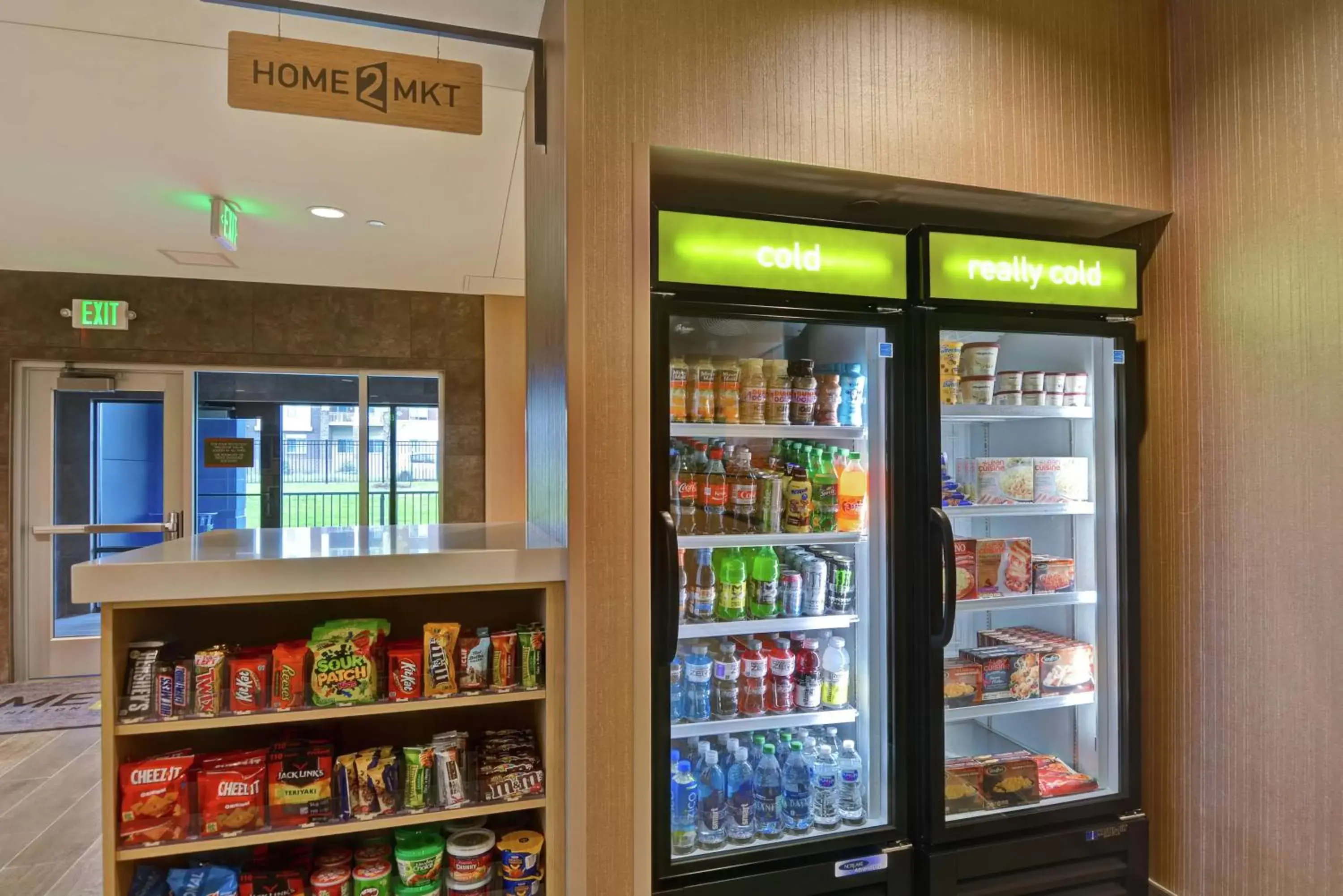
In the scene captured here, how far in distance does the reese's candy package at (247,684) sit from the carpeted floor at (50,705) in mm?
3047

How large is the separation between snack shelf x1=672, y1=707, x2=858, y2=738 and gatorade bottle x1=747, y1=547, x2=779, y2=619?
0.29 m

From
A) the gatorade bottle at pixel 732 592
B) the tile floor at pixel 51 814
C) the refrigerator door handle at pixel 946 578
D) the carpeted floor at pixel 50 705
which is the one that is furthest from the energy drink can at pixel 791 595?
the carpeted floor at pixel 50 705

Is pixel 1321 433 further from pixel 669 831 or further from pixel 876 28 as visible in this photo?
pixel 669 831

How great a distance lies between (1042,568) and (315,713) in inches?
87.9

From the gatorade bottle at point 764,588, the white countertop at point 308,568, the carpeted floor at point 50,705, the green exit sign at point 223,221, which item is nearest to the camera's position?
the white countertop at point 308,568

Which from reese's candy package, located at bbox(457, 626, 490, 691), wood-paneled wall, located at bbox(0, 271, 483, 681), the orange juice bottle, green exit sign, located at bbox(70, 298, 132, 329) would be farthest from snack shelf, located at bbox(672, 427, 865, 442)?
green exit sign, located at bbox(70, 298, 132, 329)

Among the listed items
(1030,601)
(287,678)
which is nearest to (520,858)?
(287,678)

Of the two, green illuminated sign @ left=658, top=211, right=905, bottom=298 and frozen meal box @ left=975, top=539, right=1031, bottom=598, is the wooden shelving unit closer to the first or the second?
green illuminated sign @ left=658, top=211, right=905, bottom=298

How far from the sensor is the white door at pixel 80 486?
5.00 meters

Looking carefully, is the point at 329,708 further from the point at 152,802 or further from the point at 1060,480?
the point at 1060,480

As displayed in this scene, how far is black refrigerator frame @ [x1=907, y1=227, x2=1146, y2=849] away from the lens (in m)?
2.05

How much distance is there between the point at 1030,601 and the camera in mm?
2287

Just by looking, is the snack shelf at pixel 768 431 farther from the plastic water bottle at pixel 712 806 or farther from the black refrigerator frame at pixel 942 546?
the plastic water bottle at pixel 712 806

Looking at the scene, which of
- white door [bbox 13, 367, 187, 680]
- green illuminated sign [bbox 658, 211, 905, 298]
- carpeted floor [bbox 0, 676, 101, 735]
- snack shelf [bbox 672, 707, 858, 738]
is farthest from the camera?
white door [bbox 13, 367, 187, 680]
